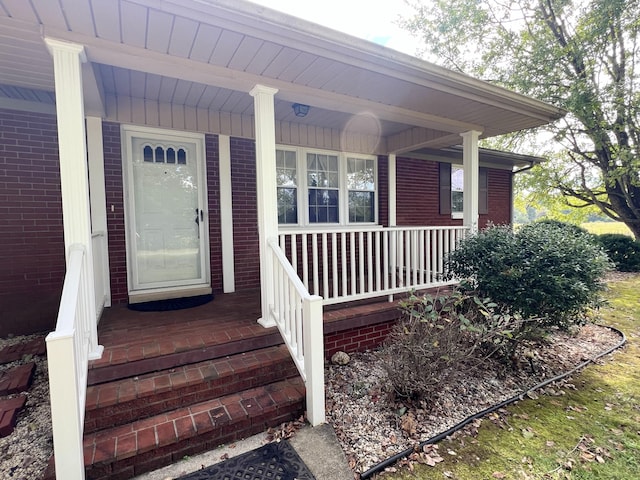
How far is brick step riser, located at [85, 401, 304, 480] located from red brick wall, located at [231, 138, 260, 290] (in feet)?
8.67

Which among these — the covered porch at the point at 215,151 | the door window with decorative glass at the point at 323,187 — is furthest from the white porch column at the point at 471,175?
the door window with decorative glass at the point at 323,187

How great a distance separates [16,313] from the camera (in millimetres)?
3668

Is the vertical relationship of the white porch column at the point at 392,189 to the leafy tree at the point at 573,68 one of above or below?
below

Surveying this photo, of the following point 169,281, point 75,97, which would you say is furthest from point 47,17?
point 169,281

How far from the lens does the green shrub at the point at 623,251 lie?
884 cm

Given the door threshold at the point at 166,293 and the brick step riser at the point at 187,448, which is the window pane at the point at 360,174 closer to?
the door threshold at the point at 166,293

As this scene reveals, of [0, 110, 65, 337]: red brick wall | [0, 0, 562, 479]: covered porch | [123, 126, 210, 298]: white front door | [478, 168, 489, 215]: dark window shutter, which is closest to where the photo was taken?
[0, 0, 562, 479]: covered porch

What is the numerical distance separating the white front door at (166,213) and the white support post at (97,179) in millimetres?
267

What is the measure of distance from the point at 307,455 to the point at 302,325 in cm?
88

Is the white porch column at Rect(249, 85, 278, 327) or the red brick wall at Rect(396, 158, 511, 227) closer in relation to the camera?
→ the white porch column at Rect(249, 85, 278, 327)

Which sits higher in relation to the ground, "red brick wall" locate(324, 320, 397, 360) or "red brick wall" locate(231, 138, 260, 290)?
"red brick wall" locate(231, 138, 260, 290)

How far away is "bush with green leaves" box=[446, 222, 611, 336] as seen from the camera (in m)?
2.99

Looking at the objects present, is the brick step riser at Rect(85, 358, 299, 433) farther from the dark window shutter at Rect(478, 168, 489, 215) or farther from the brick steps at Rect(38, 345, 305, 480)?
the dark window shutter at Rect(478, 168, 489, 215)

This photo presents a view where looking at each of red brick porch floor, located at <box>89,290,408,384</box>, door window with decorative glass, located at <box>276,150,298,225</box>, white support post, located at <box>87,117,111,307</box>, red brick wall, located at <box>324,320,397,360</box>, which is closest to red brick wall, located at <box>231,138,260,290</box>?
door window with decorative glass, located at <box>276,150,298,225</box>
